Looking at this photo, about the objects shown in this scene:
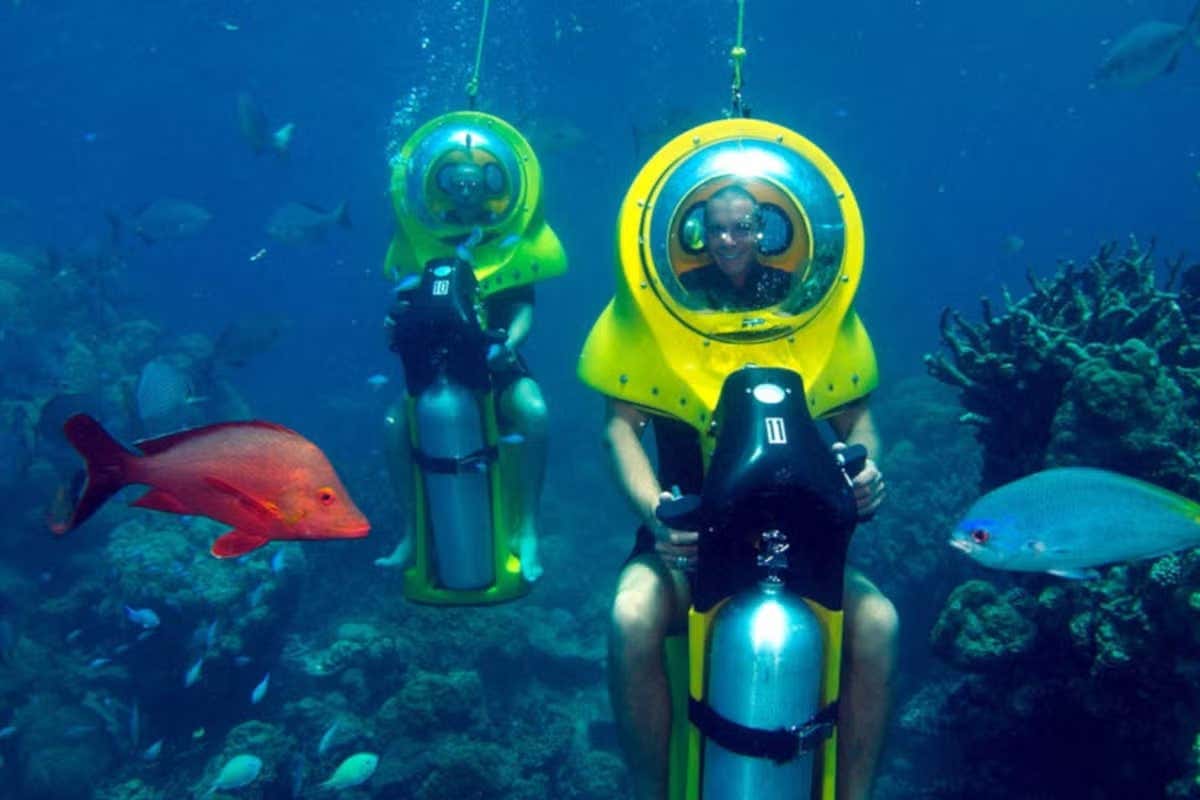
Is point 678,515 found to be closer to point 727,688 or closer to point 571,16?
point 727,688

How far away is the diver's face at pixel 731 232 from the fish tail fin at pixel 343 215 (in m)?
8.58

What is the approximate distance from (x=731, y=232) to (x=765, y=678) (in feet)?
5.69

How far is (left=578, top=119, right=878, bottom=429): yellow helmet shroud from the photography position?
289cm

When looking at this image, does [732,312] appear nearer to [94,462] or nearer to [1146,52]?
[94,462]

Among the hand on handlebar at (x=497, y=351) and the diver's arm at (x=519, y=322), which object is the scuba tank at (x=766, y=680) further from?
the diver's arm at (x=519, y=322)

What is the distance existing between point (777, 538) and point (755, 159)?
1579mm

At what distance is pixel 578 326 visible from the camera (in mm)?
30641

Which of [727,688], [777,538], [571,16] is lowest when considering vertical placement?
[727,688]

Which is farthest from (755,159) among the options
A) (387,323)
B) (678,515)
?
(387,323)

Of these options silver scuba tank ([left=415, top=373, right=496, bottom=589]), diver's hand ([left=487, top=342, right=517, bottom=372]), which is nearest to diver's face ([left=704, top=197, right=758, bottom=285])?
diver's hand ([left=487, top=342, right=517, bottom=372])

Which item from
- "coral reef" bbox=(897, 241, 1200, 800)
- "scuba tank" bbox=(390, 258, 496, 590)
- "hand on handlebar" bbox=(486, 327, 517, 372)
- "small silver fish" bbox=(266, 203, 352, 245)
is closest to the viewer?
"coral reef" bbox=(897, 241, 1200, 800)

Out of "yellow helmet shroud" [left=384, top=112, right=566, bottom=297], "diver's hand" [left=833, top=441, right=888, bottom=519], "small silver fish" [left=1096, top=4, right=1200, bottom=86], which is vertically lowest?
"diver's hand" [left=833, top=441, right=888, bottom=519]

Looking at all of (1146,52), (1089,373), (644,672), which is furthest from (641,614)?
(1146,52)

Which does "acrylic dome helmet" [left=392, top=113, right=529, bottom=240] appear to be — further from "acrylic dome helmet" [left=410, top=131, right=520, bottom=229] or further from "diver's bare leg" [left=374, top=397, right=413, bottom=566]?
"diver's bare leg" [left=374, top=397, right=413, bottom=566]
